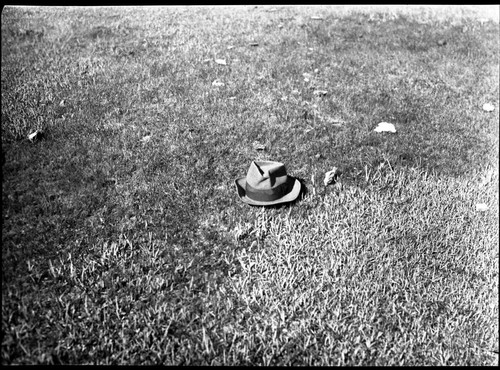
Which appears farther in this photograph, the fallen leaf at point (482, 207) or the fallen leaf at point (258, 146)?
the fallen leaf at point (258, 146)

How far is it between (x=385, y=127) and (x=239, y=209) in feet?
7.68

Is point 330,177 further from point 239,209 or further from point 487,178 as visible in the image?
point 487,178

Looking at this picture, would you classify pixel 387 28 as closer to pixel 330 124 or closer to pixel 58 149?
pixel 330 124

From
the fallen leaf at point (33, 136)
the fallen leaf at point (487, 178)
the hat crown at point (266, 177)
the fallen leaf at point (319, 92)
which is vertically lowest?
the fallen leaf at point (487, 178)

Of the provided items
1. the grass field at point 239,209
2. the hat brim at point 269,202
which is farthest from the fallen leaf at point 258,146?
the hat brim at point 269,202

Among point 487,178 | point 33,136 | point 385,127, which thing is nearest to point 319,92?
point 385,127

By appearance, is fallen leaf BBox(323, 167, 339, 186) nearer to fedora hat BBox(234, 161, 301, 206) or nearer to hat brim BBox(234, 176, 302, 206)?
hat brim BBox(234, 176, 302, 206)

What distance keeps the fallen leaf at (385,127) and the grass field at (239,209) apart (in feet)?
0.26

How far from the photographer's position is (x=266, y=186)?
3.77 metres

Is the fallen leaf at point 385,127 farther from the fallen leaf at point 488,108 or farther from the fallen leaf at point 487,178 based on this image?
the fallen leaf at point 488,108

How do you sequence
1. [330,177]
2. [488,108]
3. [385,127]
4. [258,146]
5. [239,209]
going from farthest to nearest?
[488,108] → [385,127] → [258,146] → [330,177] → [239,209]

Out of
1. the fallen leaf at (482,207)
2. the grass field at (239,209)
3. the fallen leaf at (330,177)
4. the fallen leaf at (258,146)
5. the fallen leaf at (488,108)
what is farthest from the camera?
the fallen leaf at (488,108)

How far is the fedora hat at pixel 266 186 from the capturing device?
377cm

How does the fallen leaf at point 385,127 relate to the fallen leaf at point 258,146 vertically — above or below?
below
